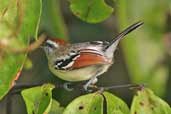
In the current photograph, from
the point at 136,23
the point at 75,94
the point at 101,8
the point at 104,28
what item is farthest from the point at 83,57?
the point at 104,28

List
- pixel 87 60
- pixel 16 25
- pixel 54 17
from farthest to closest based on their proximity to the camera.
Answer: pixel 87 60
pixel 54 17
pixel 16 25

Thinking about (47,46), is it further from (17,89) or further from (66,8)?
(66,8)

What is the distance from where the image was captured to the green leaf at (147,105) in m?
2.15

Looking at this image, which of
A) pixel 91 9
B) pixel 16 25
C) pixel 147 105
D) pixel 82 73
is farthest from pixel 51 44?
pixel 16 25

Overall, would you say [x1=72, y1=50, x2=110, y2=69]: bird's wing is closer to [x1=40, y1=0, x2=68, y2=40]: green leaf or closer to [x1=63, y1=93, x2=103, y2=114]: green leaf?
[x1=40, y1=0, x2=68, y2=40]: green leaf

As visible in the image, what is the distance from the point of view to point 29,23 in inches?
72.6

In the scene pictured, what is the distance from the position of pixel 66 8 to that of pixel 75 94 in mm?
846

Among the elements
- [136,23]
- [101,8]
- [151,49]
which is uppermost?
[101,8]

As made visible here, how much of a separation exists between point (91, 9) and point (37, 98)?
381 mm

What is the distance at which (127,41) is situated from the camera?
3139 millimetres

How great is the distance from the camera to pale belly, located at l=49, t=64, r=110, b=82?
3.20 m

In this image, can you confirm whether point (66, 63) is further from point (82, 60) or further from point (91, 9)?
point (91, 9)

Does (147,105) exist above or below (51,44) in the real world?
above

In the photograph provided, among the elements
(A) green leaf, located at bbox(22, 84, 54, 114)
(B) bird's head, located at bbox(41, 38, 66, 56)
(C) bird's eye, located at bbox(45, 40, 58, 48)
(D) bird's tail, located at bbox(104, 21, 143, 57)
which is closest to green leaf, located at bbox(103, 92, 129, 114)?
(A) green leaf, located at bbox(22, 84, 54, 114)
